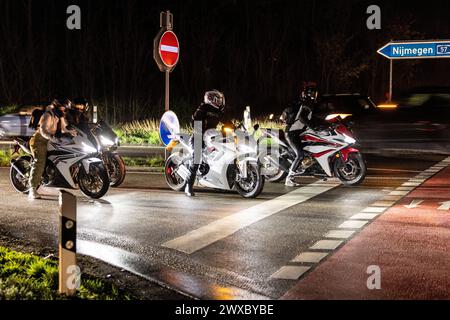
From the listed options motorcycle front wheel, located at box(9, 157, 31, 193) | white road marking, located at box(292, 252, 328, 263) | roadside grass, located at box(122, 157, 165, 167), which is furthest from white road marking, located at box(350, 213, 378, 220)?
roadside grass, located at box(122, 157, 165, 167)

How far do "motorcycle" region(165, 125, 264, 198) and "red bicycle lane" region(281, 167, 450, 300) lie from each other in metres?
2.36

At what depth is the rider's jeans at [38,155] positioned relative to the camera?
1202cm

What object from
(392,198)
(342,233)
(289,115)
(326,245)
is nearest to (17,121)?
(289,115)

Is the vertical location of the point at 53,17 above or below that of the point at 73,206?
above

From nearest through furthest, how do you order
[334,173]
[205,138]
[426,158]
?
[205,138] → [334,173] → [426,158]

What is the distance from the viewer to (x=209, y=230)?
9.58 metres

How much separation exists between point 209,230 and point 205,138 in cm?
297

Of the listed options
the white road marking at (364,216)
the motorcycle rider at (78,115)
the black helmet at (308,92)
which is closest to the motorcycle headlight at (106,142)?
the motorcycle rider at (78,115)

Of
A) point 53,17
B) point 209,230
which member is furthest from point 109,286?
point 53,17

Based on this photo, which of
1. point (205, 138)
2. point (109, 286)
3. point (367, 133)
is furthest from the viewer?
point (367, 133)

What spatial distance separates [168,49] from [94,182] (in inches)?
169

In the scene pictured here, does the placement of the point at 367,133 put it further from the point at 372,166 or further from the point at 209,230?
the point at 209,230

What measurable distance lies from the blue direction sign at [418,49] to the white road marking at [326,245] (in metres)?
15.1

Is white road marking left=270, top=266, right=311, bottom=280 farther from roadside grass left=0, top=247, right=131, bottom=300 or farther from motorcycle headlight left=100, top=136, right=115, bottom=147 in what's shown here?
motorcycle headlight left=100, top=136, right=115, bottom=147
